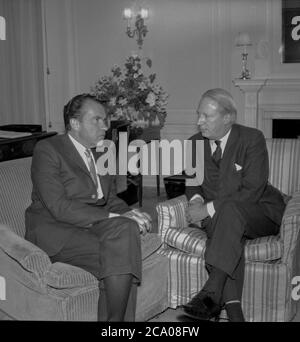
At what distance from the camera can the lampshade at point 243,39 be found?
6.16m

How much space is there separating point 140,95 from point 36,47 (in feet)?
9.50

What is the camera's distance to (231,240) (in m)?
2.92

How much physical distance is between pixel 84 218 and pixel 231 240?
2.41ft

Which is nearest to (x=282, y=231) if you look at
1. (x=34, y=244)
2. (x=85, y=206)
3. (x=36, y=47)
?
(x=85, y=206)

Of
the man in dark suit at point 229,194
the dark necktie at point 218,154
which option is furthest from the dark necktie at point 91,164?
the dark necktie at point 218,154

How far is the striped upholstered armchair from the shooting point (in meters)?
3.01

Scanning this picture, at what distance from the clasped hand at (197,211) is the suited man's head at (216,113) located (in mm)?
382

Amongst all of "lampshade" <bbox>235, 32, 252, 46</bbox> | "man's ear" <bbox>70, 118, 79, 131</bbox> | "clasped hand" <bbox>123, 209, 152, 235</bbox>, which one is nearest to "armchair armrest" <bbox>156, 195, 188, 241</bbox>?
"clasped hand" <bbox>123, 209, 152, 235</bbox>

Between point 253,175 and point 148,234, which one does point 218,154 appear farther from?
point 148,234

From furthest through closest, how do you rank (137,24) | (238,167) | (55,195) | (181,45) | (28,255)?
1. (137,24)
2. (181,45)
3. (238,167)
4. (55,195)
5. (28,255)

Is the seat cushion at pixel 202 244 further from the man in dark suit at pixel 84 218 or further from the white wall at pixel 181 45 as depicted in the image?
the white wall at pixel 181 45

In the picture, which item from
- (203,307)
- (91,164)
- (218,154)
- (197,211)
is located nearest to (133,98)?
(218,154)

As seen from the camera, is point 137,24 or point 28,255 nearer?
point 28,255

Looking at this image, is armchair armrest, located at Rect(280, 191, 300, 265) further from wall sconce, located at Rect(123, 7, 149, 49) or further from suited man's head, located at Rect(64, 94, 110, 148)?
wall sconce, located at Rect(123, 7, 149, 49)
